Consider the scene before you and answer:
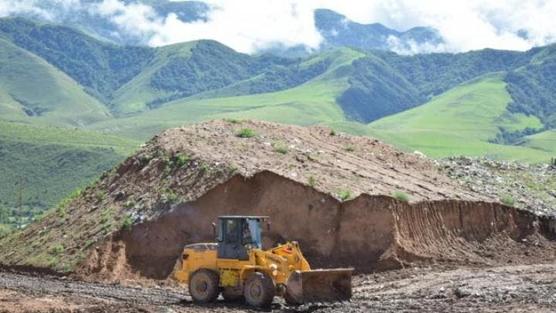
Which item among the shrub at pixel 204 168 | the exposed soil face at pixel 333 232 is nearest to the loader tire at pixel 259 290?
the exposed soil face at pixel 333 232

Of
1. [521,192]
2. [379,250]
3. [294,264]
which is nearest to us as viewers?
[294,264]

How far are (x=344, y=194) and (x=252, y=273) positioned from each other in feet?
27.4

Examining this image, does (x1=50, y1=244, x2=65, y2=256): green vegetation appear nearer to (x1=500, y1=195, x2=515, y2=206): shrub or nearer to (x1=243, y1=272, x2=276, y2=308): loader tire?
(x1=243, y1=272, x2=276, y2=308): loader tire

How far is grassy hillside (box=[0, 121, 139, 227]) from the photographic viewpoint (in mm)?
144875

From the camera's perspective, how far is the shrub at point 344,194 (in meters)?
31.5

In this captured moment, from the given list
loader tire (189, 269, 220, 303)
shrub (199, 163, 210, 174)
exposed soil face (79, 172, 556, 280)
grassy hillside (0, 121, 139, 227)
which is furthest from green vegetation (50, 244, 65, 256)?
grassy hillside (0, 121, 139, 227)

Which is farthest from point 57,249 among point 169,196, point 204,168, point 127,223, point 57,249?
point 204,168

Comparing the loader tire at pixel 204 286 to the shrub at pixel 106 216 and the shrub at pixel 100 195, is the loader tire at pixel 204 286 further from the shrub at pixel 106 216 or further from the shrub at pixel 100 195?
→ the shrub at pixel 100 195

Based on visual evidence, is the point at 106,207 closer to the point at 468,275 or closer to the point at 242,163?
the point at 242,163

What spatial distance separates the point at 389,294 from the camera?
83.7ft

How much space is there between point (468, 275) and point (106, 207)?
605 inches

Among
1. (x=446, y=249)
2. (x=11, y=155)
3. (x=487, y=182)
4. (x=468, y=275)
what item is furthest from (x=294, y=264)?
(x=11, y=155)

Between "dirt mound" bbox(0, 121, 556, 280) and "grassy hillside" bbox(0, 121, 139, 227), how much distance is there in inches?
3851

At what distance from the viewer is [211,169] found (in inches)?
1341
